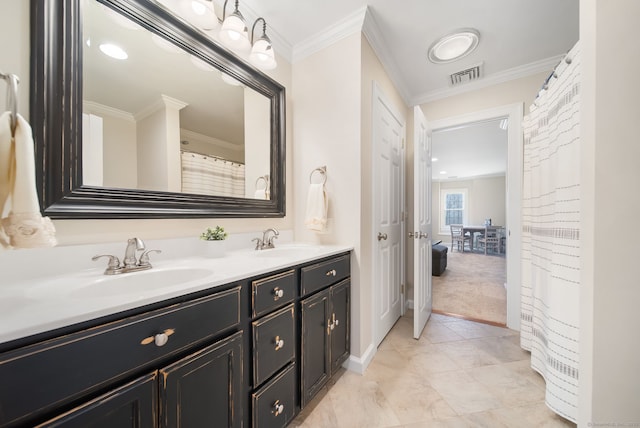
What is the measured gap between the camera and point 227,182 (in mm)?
1442

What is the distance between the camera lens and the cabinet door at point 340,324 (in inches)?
54.4

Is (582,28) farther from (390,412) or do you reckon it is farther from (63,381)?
(390,412)

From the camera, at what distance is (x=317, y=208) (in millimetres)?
1630

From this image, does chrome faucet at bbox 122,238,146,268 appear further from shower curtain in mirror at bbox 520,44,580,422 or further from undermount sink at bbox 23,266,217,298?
shower curtain in mirror at bbox 520,44,580,422

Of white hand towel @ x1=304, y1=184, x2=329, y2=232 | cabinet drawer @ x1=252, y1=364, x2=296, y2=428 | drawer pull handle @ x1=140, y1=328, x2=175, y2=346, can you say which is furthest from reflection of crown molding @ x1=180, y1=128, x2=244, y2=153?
cabinet drawer @ x1=252, y1=364, x2=296, y2=428

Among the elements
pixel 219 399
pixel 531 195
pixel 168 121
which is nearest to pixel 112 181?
pixel 168 121

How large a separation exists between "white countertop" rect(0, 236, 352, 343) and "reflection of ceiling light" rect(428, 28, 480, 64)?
78.1 inches

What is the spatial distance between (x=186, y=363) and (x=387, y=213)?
1.75 m

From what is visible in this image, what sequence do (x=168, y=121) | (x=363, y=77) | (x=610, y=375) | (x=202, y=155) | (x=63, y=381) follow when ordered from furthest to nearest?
1. (x=363, y=77)
2. (x=202, y=155)
3. (x=168, y=121)
4. (x=610, y=375)
5. (x=63, y=381)

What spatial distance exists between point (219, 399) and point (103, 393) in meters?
0.36

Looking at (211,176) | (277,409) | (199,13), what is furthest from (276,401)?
(199,13)

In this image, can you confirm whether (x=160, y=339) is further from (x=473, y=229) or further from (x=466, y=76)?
(x=473, y=229)

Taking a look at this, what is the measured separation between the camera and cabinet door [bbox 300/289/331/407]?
1.16m

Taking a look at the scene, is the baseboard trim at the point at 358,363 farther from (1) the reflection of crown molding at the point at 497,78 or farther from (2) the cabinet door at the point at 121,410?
(1) the reflection of crown molding at the point at 497,78
